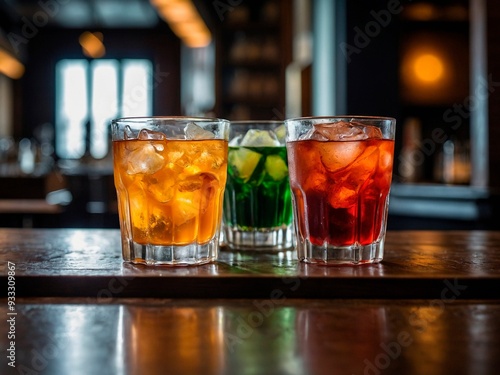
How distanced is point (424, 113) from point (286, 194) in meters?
4.18

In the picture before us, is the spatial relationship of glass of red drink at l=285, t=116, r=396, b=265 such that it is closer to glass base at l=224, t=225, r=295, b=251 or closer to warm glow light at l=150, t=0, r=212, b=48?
glass base at l=224, t=225, r=295, b=251

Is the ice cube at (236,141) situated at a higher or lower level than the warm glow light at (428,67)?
lower

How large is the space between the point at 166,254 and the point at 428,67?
4.39m

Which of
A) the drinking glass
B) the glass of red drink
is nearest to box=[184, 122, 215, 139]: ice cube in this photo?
the drinking glass

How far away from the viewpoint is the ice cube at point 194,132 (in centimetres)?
89

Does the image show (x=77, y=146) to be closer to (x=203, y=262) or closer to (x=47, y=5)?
(x=47, y=5)

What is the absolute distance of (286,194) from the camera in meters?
1.11

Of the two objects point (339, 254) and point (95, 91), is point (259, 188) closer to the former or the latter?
point (339, 254)

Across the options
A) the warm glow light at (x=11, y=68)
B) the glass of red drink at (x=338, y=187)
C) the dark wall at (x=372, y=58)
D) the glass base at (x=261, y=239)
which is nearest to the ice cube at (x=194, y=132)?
the glass of red drink at (x=338, y=187)

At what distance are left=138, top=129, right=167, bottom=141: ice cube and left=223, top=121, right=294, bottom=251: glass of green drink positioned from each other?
220 millimetres

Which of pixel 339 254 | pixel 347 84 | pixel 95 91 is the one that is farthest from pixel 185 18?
pixel 95 91

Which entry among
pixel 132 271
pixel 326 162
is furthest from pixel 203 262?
pixel 326 162

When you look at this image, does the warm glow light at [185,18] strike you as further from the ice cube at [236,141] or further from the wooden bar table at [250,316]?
the wooden bar table at [250,316]

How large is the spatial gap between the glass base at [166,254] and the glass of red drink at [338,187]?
0.14 meters
